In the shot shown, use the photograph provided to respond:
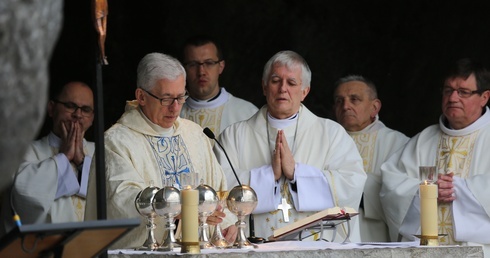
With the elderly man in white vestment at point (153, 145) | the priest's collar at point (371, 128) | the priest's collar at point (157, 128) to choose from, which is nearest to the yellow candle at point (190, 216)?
the elderly man in white vestment at point (153, 145)

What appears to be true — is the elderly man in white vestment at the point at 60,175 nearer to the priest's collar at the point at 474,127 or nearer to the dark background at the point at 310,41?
the dark background at the point at 310,41

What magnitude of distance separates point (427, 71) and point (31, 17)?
9232 millimetres

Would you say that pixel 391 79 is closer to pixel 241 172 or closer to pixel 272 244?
pixel 241 172

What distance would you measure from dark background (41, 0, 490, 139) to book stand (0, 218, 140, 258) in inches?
296

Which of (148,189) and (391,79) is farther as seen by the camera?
(391,79)

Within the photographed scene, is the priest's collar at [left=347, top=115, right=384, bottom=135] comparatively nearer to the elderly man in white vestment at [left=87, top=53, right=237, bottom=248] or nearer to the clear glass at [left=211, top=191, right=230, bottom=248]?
the elderly man in white vestment at [left=87, top=53, right=237, bottom=248]

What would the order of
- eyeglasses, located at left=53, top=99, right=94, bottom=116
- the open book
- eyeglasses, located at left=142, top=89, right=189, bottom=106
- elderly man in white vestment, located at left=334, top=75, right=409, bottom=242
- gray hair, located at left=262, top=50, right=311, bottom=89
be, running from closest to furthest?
1. the open book
2. eyeglasses, located at left=142, top=89, right=189, bottom=106
3. gray hair, located at left=262, top=50, right=311, bottom=89
4. eyeglasses, located at left=53, top=99, right=94, bottom=116
5. elderly man in white vestment, located at left=334, top=75, right=409, bottom=242

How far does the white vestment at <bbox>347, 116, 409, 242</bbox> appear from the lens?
861 cm

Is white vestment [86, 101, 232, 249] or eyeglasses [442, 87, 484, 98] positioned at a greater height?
eyeglasses [442, 87, 484, 98]

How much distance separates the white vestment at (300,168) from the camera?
24.2 ft

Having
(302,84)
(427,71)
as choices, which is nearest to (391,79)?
(427,71)

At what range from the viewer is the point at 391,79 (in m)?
10.8

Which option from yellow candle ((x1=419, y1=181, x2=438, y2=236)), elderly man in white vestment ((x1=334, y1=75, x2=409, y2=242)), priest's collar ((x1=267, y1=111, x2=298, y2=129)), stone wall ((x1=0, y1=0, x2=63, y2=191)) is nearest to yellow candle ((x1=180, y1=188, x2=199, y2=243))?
yellow candle ((x1=419, y1=181, x2=438, y2=236))

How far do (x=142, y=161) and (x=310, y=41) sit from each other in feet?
15.4
